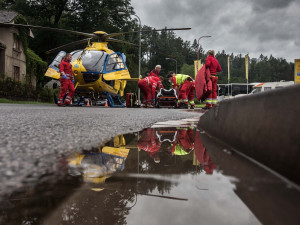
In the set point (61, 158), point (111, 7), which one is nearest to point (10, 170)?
point (61, 158)

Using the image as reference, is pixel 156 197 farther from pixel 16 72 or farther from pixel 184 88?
pixel 16 72

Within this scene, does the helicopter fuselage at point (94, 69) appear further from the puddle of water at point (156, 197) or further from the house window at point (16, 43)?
the puddle of water at point (156, 197)

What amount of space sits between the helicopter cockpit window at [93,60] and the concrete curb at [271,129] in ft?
41.9

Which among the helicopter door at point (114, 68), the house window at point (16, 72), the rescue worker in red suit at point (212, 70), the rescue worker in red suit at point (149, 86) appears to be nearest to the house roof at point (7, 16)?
the house window at point (16, 72)

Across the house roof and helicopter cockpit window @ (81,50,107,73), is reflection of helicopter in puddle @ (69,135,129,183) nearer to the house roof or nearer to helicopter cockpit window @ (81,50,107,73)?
helicopter cockpit window @ (81,50,107,73)

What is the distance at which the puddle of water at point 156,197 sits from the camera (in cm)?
57

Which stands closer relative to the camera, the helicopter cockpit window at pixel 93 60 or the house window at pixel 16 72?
the helicopter cockpit window at pixel 93 60

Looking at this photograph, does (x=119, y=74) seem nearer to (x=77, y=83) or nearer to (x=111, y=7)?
(x=77, y=83)

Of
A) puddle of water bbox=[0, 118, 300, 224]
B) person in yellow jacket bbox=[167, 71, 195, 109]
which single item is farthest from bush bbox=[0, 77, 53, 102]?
puddle of water bbox=[0, 118, 300, 224]

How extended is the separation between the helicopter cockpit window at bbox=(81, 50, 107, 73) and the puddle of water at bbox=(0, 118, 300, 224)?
13.3 meters

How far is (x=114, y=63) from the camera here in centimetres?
1523

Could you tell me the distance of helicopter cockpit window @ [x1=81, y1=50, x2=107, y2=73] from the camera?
1396cm

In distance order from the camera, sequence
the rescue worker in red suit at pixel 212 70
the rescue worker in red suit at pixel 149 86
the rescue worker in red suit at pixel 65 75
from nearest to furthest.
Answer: the rescue worker in red suit at pixel 212 70
the rescue worker in red suit at pixel 65 75
the rescue worker in red suit at pixel 149 86

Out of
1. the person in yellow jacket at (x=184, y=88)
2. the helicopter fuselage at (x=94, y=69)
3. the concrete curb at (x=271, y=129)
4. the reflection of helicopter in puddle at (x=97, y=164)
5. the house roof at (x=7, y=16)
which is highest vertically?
the house roof at (x=7, y=16)
